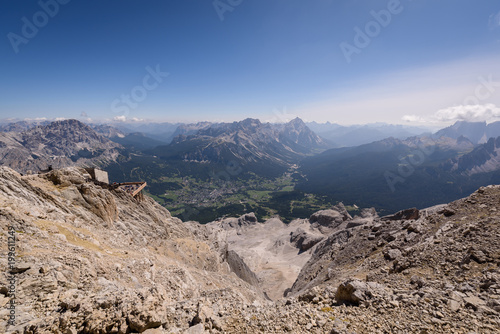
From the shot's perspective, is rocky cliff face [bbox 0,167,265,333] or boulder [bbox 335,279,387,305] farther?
boulder [bbox 335,279,387,305]

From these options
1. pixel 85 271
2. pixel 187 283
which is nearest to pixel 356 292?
pixel 187 283

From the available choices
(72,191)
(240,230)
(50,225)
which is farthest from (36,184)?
(240,230)

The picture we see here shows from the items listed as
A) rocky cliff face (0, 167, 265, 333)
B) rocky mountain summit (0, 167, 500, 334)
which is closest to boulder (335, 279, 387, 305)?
rocky mountain summit (0, 167, 500, 334)

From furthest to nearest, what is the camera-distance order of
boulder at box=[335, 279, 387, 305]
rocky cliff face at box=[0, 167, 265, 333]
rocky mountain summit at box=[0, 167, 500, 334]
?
1. boulder at box=[335, 279, 387, 305]
2. rocky mountain summit at box=[0, 167, 500, 334]
3. rocky cliff face at box=[0, 167, 265, 333]

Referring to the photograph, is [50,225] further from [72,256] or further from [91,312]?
[91,312]

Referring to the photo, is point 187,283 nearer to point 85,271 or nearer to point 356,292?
point 85,271

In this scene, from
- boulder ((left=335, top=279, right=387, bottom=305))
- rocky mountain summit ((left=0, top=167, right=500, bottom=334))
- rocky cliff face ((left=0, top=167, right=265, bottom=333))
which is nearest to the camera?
rocky cliff face ((left=0, top=167, right=265, bottom=333))

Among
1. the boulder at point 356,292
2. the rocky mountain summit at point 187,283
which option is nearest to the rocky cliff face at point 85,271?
→ the rocky mountain summit at point 187,283

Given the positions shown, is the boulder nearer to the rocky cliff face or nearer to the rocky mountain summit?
the rocky mountain summit

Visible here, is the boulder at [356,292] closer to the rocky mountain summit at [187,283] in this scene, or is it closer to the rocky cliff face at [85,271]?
the rocky mountain summit at [187,283]

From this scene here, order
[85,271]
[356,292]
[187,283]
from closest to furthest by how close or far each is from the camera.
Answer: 1. [85,271]
2. [356,292]
3. [187,283]

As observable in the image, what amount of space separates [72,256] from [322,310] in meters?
18.7

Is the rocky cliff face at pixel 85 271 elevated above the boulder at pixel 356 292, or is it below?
above

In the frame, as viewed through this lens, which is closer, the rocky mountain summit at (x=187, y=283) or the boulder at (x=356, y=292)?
the rocky mountain summit at (x=187, y=283)
